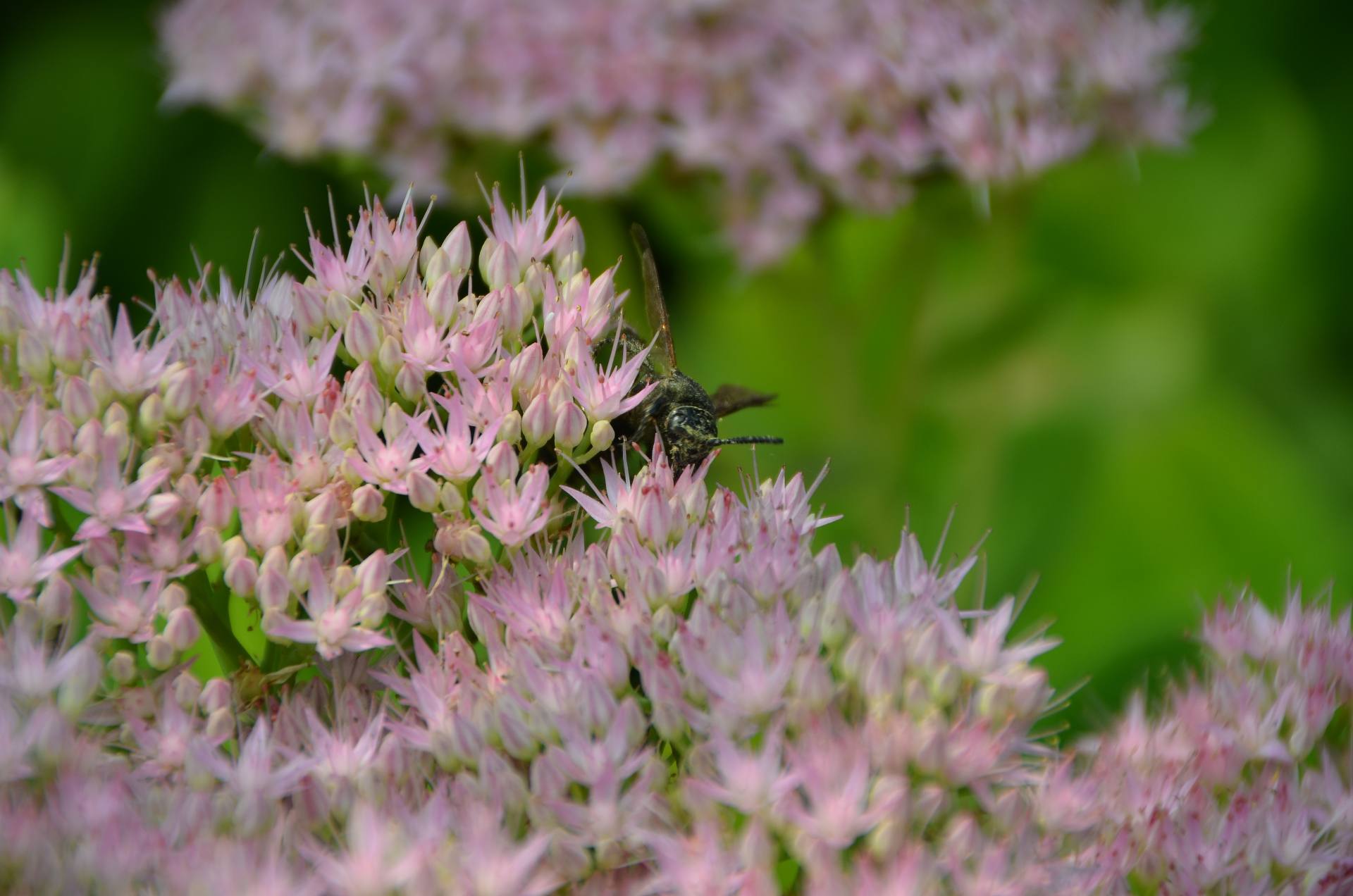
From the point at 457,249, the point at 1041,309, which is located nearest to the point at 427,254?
the point at 457,249

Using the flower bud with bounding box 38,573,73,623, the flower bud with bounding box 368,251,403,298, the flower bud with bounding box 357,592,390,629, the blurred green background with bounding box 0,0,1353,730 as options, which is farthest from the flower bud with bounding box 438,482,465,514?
the blurred green background with bounding box 0,0,1353,730

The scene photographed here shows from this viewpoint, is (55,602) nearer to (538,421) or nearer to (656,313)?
(538,421)

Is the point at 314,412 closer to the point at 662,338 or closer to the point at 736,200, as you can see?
the point at 662,338

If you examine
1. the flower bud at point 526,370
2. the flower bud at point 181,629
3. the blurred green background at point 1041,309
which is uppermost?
the blurred green background at point 1041,309

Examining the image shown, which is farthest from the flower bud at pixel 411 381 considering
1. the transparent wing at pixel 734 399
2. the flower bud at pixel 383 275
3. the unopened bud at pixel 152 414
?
the transparent wing at pixel 734 399

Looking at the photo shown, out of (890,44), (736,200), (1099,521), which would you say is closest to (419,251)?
(736,200)

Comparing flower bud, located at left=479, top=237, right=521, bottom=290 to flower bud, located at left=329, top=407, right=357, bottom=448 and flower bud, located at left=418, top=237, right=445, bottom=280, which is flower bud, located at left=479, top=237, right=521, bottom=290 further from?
flower bud, located at left=329, top=407, right=357, bottom=448

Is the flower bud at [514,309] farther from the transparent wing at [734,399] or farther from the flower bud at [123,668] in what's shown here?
the flower bud at [123,668]
